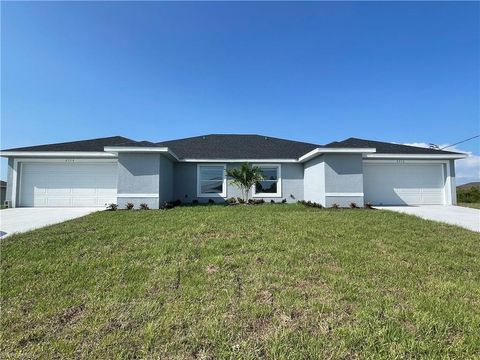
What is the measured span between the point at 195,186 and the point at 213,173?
1392 millimetres

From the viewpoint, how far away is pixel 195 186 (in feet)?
52.6

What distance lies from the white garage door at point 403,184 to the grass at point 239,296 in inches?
378

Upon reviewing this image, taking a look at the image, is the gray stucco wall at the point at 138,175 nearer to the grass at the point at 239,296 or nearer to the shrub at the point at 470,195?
the grass at the point at 239,296

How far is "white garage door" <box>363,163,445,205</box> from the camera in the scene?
1546cm

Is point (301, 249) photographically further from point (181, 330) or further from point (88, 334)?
point (88, 334)

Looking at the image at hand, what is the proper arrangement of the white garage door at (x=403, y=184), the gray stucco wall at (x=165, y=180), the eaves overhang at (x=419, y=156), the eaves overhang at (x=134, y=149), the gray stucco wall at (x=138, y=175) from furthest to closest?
the white garage door at (x=403, y=184) < the eaves overhang at (x=419, y=156) < the gray stucco wall at (x=165, y=180) < the gray stucco wall at (x=138, y=175) < the eaves overhang at (x=134, y=149)

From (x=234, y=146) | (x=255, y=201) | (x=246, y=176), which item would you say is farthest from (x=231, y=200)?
(x=234, y=146)

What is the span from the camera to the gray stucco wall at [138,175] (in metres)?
12.7

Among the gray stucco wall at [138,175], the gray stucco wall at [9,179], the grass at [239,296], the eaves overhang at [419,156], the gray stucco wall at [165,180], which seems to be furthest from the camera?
the eaves overhang at [419,156]

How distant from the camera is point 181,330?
8.58 ft

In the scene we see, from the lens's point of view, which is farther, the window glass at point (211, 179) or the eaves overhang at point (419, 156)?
the window glass at point (211, 179)

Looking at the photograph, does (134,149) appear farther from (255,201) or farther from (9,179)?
(9,179)

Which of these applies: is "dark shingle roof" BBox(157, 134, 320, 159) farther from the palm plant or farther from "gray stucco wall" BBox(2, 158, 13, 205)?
"gray stucco wall" BBox(2, 158, 13, 205)

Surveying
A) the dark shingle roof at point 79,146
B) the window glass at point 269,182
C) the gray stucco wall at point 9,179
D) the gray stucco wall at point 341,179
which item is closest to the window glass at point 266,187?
the window glass at point 269,182
